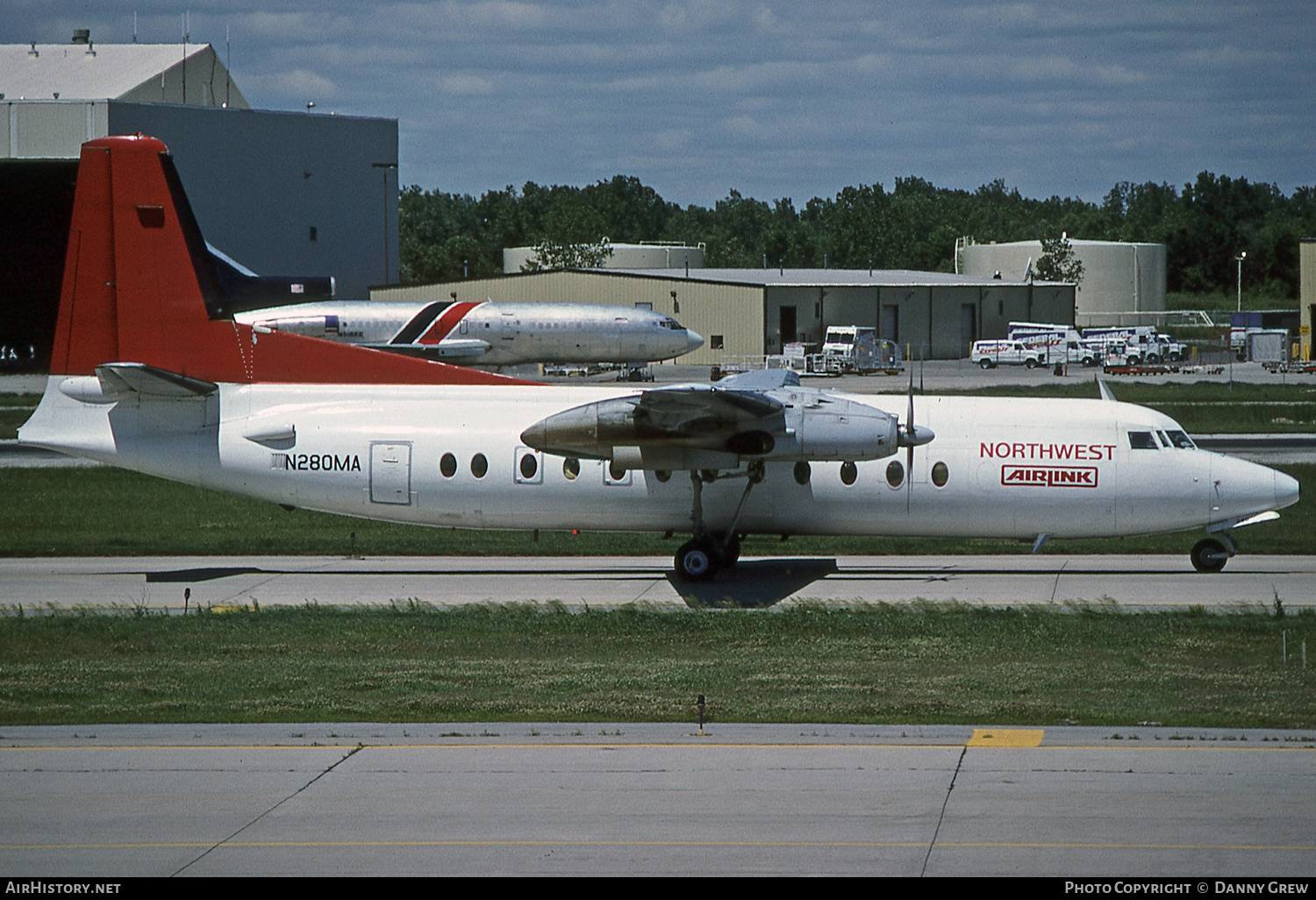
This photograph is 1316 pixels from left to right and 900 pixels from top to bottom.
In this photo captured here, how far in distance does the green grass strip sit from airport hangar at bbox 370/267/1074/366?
63102 millimetres

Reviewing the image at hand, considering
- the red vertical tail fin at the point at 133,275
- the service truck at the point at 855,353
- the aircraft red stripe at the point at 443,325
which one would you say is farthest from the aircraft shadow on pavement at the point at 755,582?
the service truck at the point at 855,353

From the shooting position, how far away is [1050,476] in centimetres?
2244

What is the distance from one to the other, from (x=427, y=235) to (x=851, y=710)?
575 ft

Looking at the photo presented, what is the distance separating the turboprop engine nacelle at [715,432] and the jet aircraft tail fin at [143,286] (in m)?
5.29

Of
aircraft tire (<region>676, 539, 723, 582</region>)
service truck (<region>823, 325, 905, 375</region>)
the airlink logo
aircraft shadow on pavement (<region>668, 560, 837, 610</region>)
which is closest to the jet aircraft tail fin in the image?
aircraft tire (<region>676, 539, 723, 582</region>)

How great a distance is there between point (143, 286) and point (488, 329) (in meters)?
39.4

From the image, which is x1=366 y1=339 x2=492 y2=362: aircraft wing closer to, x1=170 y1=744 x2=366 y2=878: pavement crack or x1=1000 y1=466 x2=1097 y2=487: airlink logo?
x1=1000 y1=466 x2=1097 y2=487: airlink logo

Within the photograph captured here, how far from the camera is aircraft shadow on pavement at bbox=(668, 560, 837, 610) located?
2131 centimetres

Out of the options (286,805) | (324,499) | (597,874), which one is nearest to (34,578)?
(324,499)

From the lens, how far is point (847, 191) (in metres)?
176

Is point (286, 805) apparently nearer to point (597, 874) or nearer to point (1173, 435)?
point (597, 874)

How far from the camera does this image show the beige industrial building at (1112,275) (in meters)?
127

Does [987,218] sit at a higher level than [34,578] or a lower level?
higher
